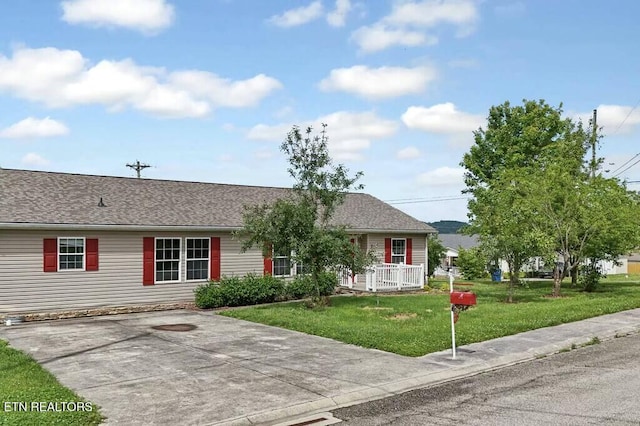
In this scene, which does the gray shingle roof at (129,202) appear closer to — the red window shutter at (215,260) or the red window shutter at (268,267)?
the red window shutter at (215,260)

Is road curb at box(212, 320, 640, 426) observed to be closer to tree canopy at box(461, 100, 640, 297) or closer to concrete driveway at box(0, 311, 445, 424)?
concrete driveway at box(0, 311, 445, 424)

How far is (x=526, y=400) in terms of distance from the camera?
786 centimetres

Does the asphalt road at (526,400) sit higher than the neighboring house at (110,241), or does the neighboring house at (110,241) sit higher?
the neighboring house at (110,241)

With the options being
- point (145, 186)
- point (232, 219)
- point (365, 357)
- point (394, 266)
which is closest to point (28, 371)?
point (365, 357)

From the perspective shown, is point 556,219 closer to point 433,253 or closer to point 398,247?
point 398,247

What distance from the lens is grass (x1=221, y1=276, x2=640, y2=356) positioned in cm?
1226

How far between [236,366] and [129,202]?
453 inches

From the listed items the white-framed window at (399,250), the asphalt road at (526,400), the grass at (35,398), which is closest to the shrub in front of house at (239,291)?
the white-framed window at (399,250)

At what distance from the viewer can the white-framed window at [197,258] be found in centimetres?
1978

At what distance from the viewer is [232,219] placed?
2091 cm

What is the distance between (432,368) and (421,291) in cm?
1457
